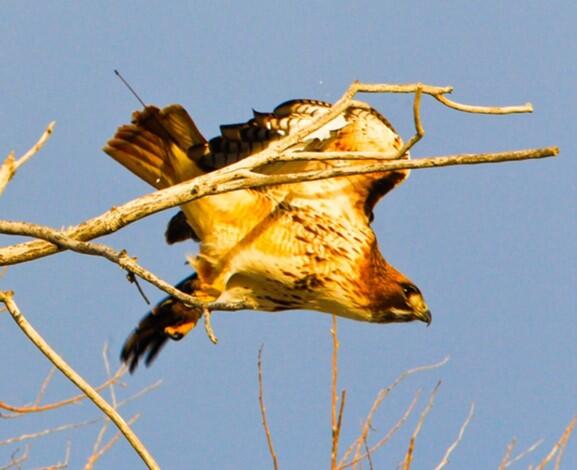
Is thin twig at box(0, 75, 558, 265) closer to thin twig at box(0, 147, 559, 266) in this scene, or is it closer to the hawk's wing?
thin twig at box(0, 147, 559, 266)

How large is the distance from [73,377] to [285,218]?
3017 mm

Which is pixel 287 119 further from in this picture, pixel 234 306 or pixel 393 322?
pixel 234 306

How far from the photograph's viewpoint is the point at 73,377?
3.88 m

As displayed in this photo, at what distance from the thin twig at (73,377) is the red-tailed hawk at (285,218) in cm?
262

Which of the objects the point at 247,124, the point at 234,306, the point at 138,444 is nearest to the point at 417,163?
the point at 234,306

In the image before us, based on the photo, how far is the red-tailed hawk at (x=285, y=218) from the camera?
21.5 feet

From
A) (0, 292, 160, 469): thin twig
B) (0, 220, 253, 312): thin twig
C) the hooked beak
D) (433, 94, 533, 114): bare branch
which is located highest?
(433, 94, 533, 114): bare branch

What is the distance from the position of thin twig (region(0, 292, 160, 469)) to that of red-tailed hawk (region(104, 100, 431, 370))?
8.58 ft

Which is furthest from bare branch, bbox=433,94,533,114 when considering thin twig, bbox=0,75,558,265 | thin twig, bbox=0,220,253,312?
thin twig, bbox=0,220,253,312

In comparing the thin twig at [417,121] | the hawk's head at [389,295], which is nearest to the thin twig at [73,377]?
the thin twig at [417,121]

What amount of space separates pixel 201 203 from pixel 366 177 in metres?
0.96

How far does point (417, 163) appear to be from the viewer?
434 centimetres

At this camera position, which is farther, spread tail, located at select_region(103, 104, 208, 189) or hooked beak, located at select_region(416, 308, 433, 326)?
hooked beak, located at select_region(416, 308, 433, 326)

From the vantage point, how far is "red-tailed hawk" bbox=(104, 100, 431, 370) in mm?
6566
